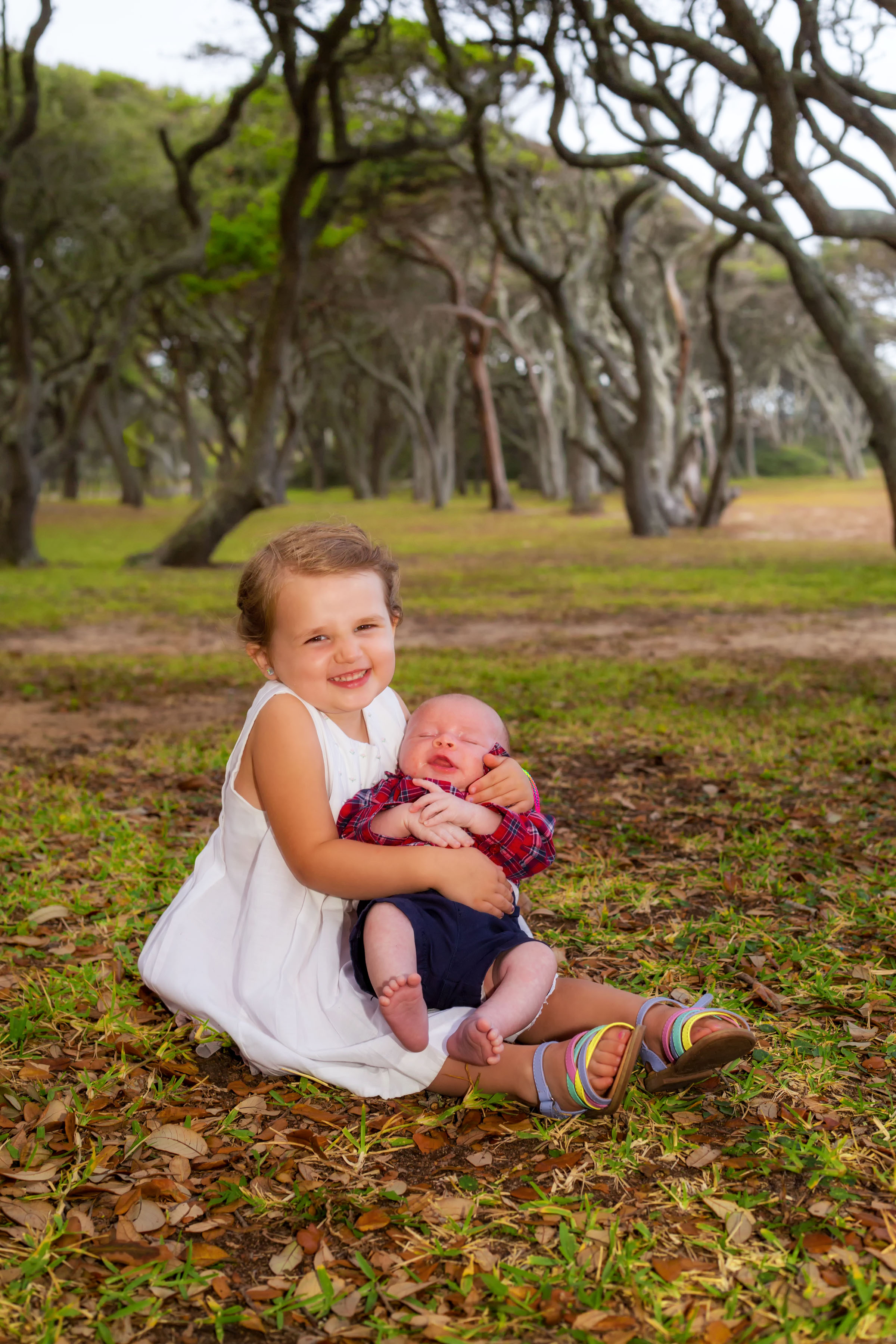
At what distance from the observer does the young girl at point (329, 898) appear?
2566 mm

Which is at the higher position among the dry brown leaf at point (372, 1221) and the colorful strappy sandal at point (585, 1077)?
the colorful strappy sandal at point (585, 1077)

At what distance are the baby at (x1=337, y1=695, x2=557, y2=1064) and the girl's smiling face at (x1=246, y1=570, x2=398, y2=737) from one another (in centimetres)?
23

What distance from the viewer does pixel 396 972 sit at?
2502 millimetres

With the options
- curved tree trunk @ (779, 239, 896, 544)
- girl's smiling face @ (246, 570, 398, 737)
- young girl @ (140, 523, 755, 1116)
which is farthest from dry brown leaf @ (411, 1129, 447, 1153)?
curved tree trunk @ (779, 239, 896, 544)

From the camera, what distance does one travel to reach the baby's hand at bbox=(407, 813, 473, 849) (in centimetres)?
265

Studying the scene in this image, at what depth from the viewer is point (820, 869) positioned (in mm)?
4105

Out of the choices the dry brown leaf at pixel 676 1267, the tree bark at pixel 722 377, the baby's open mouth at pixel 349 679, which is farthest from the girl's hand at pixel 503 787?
the tree bark at pixel 722 377

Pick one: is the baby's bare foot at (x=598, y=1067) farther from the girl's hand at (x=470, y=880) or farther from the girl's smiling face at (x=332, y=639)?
the girl's smiling face at (x=332, y=639)

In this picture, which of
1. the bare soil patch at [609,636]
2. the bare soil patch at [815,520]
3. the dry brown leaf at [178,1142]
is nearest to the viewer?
the dry brown leaf at [178,1142]

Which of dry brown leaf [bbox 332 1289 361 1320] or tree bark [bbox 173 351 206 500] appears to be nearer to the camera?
dry brown leaf [bbox 332 1289 361 1320]

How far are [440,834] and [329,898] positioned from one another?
0.36m

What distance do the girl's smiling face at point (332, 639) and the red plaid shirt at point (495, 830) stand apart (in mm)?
235

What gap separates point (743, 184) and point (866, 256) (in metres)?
29.8

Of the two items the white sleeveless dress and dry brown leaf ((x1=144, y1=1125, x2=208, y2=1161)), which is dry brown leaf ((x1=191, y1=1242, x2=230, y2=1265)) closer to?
dry brown leaf ((x1=144, y1=1125, x2=208, y2=1161))
